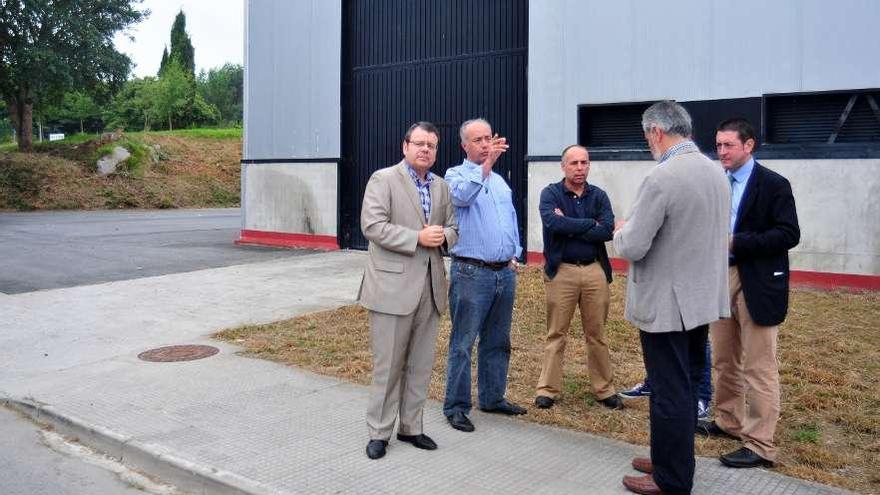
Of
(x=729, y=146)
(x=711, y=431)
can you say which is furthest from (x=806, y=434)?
(x=729, y=146)

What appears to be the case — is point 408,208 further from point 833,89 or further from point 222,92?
point 222,92

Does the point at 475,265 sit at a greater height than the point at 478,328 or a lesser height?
greater

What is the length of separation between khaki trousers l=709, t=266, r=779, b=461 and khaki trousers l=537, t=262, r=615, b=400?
955 mm

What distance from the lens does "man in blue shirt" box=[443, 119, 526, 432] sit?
17.2ft

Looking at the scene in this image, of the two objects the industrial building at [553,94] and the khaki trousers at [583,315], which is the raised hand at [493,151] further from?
the industrial building at [553,94]

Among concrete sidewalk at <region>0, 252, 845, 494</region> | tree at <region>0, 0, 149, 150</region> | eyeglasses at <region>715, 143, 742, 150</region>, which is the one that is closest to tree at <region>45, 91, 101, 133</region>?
tree at <region>0, 0, 149, 150</region>

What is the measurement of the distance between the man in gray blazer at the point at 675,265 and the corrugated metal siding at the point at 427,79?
9501mm

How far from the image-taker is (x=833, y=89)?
33.9ft

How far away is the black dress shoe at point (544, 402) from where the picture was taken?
5.88 m

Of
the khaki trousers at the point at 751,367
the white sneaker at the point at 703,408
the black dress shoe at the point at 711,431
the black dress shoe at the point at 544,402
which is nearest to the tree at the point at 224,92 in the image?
the black dress shoe at the point at 544,402

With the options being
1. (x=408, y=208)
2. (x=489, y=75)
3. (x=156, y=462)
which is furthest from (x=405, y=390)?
(x=489, y=75)

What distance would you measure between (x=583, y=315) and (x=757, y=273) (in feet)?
4.93

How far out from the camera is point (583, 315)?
19.5 ft

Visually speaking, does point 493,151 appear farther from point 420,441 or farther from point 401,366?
point 420,441
